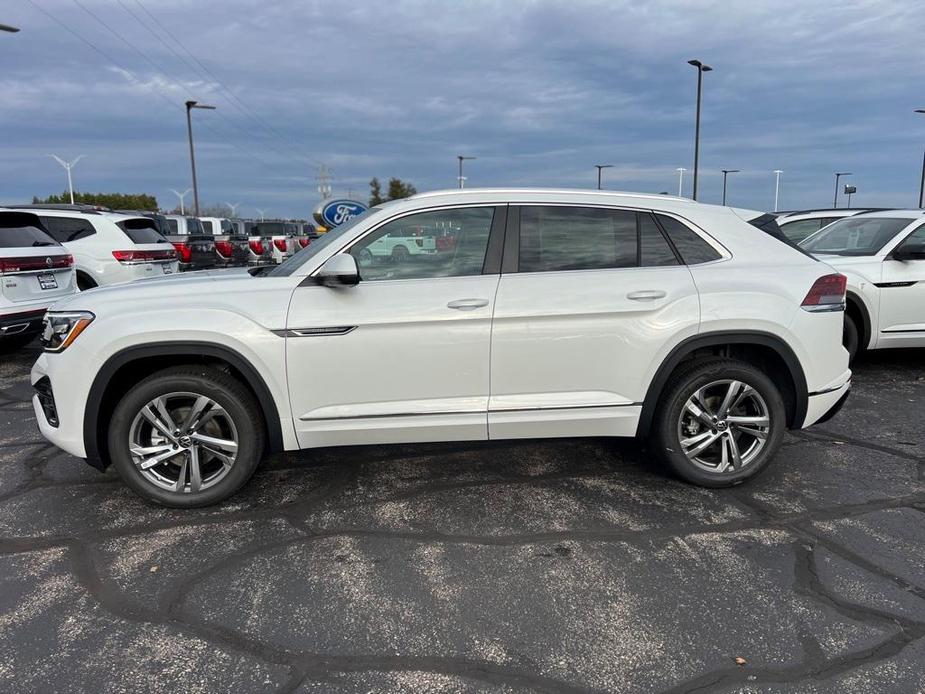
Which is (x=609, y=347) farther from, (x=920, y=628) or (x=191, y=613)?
(x=191, y=613)

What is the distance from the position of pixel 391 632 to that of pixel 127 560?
1.49 meters

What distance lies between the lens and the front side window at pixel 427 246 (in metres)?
3.68

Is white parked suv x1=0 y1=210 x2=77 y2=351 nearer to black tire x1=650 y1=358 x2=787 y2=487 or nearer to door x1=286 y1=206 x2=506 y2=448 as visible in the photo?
door x1=286 y1=206 x2=506 y2=448

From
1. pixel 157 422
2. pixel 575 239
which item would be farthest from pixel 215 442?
pixel 575 239

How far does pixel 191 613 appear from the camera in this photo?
9.21 feet

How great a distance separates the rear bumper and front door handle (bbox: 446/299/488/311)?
587 centimetres

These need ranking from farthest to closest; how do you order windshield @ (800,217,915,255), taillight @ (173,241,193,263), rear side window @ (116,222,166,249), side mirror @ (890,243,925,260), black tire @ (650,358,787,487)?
taillight @ (173,241,193,263), rear side window @ (116,222,166,249), windshield @ (800,217,915,255), side mirror @ (890,243,925,260), black tire @ (650,358,787,487)

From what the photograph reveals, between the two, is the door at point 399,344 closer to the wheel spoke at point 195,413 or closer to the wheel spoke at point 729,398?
the wheel spoke at point 195,413

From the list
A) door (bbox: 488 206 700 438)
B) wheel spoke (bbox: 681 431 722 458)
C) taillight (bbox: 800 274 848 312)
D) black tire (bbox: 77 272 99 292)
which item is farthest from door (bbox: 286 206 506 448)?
black tire (bbox: 77 272 99 292)

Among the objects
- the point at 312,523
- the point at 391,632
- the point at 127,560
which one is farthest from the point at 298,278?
the point at 391,632

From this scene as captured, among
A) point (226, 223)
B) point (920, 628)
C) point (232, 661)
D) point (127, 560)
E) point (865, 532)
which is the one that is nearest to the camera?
point (232, 661)

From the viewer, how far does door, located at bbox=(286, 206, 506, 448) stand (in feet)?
11.7

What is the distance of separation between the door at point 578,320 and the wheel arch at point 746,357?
0.08 meters

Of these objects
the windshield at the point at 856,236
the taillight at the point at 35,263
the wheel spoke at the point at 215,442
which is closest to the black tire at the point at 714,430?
the wheel spoke at the point at 215,442
